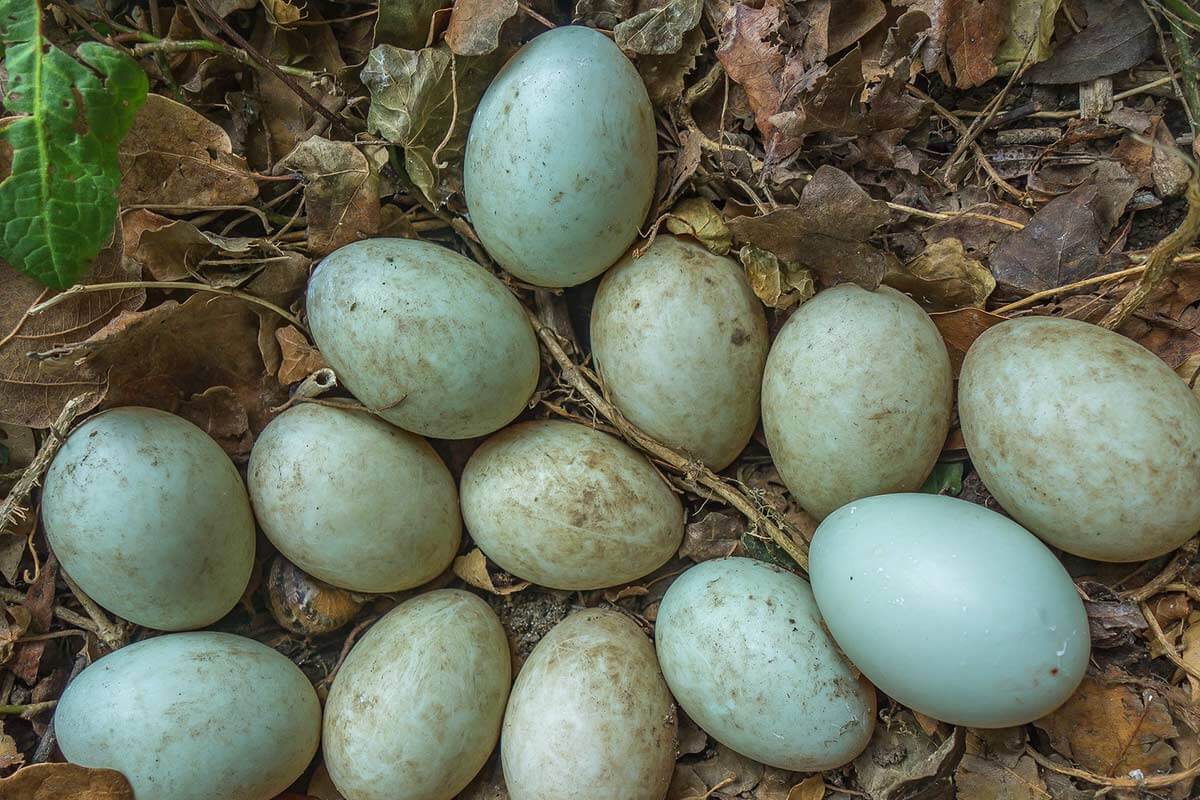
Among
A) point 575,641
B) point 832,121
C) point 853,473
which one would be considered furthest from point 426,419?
point 832,121

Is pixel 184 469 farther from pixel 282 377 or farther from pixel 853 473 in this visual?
pixel 853 473

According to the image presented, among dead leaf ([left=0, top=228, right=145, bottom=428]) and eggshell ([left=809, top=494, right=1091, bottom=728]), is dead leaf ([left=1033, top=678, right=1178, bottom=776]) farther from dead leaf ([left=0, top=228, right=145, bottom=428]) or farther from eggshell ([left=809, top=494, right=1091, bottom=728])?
dead leaf ([left=0, top=228, right=145, bottom=428])

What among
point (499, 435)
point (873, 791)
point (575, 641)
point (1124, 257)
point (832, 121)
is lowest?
point (873, 791)

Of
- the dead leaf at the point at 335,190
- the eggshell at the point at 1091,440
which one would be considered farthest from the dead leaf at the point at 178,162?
the eggshell at the point at 1091,440

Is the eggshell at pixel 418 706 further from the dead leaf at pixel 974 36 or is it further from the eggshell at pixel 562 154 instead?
the dead leaf at pixel 974 36

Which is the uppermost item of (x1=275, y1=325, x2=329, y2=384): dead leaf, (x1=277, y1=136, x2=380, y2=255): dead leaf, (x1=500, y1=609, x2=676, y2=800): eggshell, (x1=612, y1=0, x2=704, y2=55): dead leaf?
(x1=612, y1=0, x2=704, y2=55): dead leaf

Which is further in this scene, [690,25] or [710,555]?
[710,555]

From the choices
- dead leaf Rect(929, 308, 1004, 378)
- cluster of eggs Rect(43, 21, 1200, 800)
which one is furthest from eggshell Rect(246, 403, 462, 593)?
dead leaf Rect(929, 308, 1004, 378)
